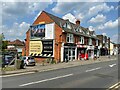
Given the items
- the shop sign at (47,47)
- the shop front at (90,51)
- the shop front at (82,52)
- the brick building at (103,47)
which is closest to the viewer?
the shop sign at (47,47)

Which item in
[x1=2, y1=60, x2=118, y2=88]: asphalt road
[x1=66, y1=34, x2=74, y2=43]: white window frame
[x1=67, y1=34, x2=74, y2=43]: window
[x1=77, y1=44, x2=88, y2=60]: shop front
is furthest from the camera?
[x1=77, y1=44, x2=88, y2=60]: shop front

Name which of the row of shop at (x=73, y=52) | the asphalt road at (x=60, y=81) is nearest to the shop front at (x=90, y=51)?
the row of shop at (x=73, y=52)

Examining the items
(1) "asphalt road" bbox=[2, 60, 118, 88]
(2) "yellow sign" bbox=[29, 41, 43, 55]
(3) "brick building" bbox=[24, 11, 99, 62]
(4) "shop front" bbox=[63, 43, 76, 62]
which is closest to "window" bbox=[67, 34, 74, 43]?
(3) "brick building" bbox=[24, 11, 99, 62]

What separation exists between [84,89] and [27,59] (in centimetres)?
2073

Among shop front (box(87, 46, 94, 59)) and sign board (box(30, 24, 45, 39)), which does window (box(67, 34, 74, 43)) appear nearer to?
sign board (box(30, 24, 45, 39))

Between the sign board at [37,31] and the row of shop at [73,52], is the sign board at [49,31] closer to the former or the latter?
the sign board at [37,31]

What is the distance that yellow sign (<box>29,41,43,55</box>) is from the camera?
42775 millimetres

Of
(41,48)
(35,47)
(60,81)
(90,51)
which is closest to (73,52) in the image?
(41,48)

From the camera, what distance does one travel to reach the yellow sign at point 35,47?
4278 cm

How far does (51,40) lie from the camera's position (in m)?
41.6

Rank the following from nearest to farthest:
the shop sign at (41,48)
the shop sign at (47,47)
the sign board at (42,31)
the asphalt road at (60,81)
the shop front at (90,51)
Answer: the asphalt road at (60,81) → the shop sign at (47,47) → the shop sign at (41,48) → the sign board at (42,31) → the shop front at (90,51)

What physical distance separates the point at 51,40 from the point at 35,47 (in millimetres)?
4163

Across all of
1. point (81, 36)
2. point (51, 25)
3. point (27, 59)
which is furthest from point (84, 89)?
point (81, 36)

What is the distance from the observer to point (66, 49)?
41812 mm
